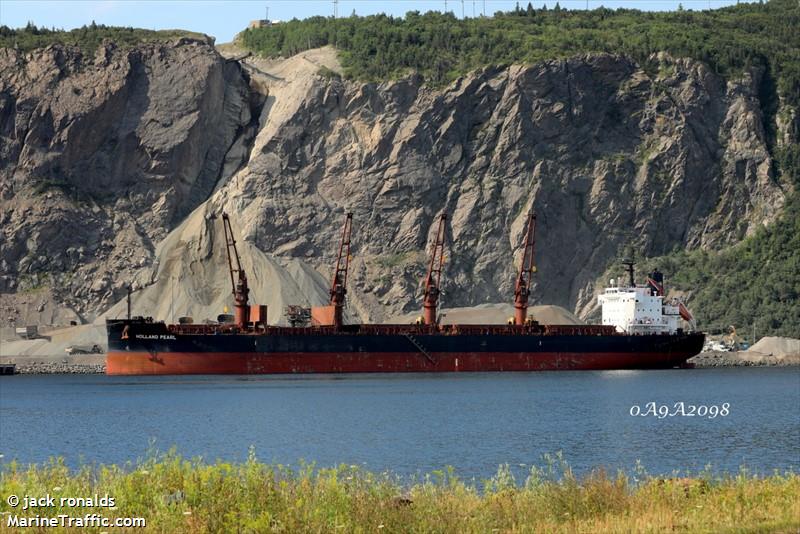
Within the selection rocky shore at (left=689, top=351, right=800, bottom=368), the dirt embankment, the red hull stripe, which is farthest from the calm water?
the dirt embankment

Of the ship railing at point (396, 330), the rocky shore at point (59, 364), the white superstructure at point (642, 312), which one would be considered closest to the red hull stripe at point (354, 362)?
the ship railing at point (396, 330)

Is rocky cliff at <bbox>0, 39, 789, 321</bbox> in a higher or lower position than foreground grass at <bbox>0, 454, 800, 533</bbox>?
higher

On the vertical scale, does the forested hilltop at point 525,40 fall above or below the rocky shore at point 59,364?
above

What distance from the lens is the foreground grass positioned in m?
20.4

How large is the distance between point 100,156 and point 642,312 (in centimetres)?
6601

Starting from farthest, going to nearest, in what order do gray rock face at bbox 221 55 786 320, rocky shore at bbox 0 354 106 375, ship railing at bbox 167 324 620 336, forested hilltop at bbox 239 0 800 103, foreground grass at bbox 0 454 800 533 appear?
forested hilltop at bbox 239 0 800 103
gray rock face at bbox 221 55 786 320
rocky shore at bbox 0 354 106 375
ship railing at bbox 167 324 620 336
foreground grass at bbox 0 454 800 533

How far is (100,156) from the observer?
14262 cm

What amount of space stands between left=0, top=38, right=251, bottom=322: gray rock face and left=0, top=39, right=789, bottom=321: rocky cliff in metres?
0.22

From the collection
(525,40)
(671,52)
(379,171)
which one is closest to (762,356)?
(379,171)

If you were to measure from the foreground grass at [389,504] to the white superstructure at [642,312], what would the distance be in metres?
82.2

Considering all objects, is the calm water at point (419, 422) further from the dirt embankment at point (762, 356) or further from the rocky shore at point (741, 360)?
the dirt embankment at point (762, 356)

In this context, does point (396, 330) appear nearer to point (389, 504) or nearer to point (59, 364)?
point (59, 364)

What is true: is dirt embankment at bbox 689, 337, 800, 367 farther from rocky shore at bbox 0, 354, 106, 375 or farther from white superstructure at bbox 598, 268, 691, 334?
rocky shore at bbox 0, 354, 106, 375

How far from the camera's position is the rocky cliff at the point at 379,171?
13550cm
